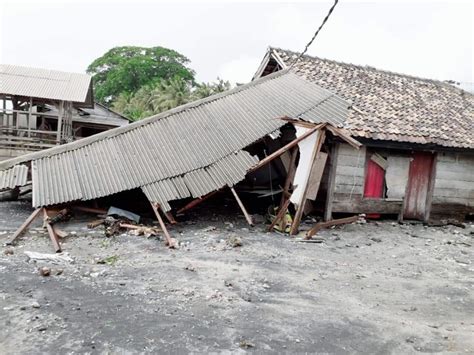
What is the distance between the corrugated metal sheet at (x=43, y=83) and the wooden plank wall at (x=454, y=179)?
14.2 m

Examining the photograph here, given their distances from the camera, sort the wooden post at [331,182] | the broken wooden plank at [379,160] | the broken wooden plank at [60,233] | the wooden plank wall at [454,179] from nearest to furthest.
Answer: the broken wooden plank at [60,233] → the wooden post at [331,182] → the broken wooden plank at [379,160] → the wooden plank wall at [454,179]

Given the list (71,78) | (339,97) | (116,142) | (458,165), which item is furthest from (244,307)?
(71,78)

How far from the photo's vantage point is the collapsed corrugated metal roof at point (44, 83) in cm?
1781

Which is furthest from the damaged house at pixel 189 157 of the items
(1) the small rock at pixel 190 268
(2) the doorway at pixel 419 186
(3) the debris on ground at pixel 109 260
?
(2) the doorway at pixel 419 186

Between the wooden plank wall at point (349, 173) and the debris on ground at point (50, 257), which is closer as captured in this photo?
the debris on ground at point (50, 257)

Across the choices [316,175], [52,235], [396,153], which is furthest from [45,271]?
[396,153]

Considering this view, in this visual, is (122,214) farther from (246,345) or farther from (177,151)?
(246,345)

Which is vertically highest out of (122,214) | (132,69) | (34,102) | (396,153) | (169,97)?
(132,69)

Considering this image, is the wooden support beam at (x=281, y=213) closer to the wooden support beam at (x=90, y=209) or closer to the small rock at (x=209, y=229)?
the small rock at (x=209, y=229)

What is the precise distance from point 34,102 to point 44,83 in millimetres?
995

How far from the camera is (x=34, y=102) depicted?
1912 centimetres

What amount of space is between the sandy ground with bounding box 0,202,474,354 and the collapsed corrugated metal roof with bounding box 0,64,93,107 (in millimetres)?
9797

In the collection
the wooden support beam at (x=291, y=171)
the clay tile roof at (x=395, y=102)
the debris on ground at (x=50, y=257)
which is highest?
the clay tile roof at (x=395, y=102)

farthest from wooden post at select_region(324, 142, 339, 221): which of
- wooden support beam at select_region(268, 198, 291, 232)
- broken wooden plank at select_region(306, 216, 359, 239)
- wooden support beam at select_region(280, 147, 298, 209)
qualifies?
wooden support beam at select_region(268, 198, 291, 232)
